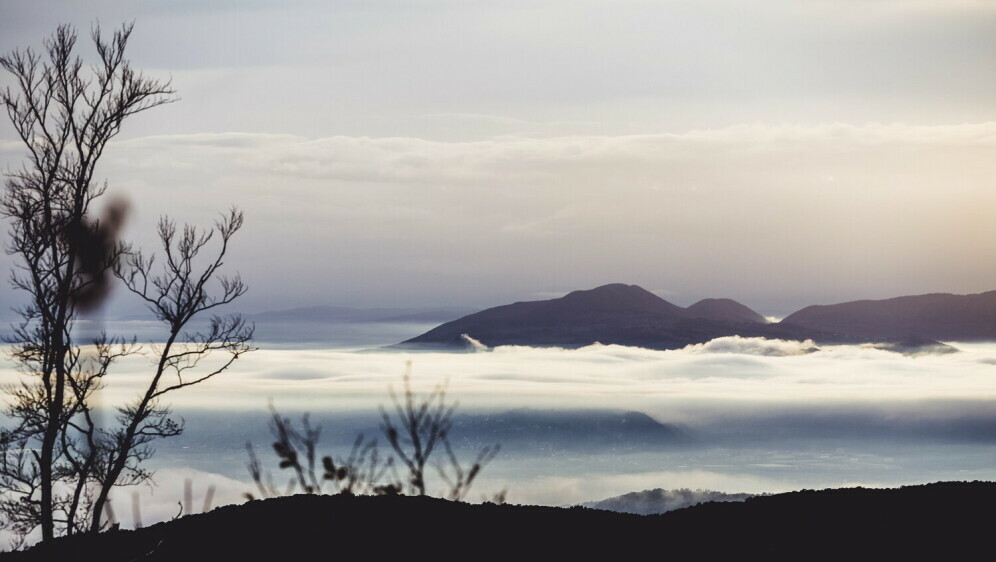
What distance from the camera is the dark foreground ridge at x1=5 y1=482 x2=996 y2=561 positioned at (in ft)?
33.6

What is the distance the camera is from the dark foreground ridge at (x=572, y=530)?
10.2m

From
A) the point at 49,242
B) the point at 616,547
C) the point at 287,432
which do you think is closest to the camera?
the point at 616,547

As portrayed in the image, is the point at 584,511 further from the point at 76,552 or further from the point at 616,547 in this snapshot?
the point at 76,552

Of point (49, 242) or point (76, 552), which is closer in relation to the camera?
point (76, 552)

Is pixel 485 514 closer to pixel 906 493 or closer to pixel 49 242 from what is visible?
pixel 906 493

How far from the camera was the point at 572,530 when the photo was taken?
36.6 ft

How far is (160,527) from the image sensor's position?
502 inches

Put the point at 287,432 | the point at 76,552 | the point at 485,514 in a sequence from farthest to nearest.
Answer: the point at 287,432
the point at 76,552
the point at 485,514

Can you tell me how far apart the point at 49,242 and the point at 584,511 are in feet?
31.7

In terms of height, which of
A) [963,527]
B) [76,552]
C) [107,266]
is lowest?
[76,552]

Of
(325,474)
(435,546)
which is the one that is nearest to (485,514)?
(435,546)

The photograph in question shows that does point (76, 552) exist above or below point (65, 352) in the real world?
below

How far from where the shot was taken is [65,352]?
49.6ft

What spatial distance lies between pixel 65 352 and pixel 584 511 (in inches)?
353
